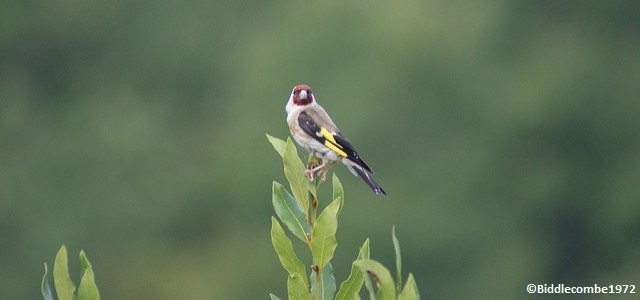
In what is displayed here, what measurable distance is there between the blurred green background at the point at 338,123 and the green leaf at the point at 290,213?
3778 cm

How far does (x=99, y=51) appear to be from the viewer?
6781cm

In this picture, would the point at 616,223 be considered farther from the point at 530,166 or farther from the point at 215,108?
the point at 215,108

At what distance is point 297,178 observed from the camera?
16.2ft

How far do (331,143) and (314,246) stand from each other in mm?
3019

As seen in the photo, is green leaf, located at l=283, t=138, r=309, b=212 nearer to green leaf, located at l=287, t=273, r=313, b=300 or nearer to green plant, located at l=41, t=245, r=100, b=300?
green leaf, located at l=287, t=273, r=313, b=300

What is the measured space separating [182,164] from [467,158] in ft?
34.8

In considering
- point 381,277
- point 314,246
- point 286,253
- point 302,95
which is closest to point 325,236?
point 314,246

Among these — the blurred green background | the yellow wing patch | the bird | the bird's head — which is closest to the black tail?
the bird

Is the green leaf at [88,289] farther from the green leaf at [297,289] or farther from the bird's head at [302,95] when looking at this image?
the bird's head at [302,95]

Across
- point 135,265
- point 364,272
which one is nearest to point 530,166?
point 135,265

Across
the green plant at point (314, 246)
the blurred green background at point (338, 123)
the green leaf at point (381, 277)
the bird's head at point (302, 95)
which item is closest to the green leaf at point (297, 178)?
the green plant at point (314, 246)

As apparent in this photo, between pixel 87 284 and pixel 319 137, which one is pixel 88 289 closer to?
pixel 87 284

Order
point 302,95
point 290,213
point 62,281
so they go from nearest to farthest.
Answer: point 62,281
point 290,213
point 302,95

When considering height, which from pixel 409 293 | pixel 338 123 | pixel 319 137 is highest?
pixel 409 293
